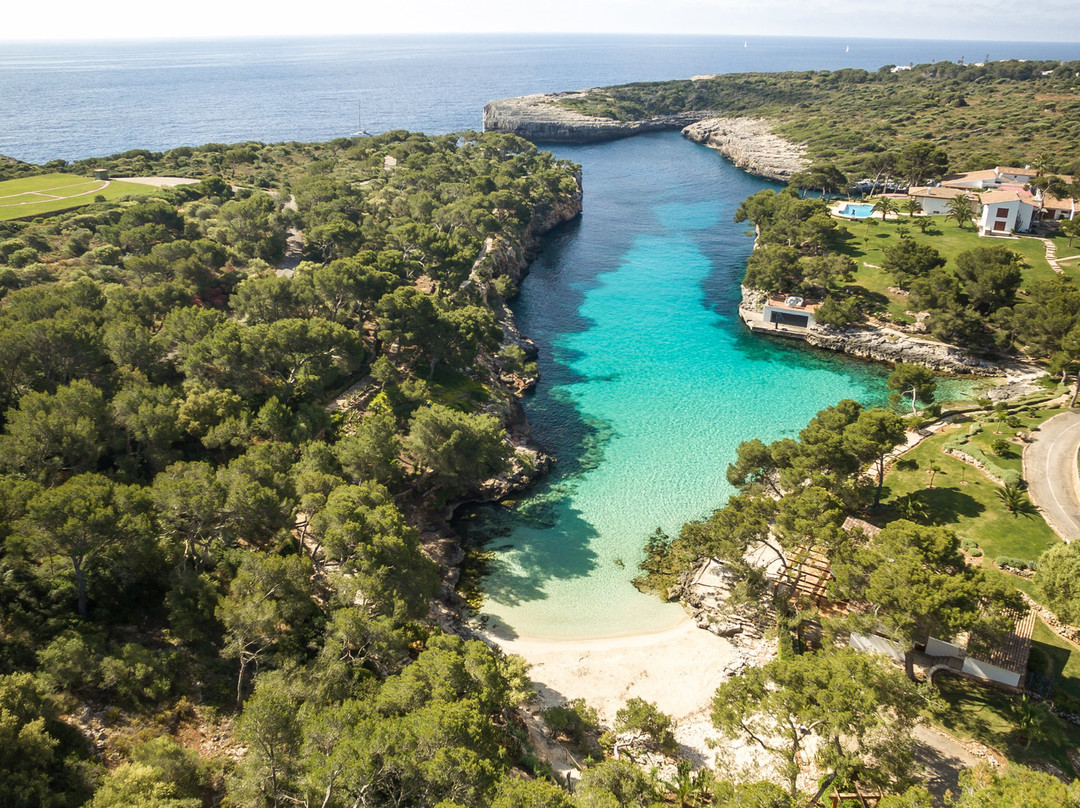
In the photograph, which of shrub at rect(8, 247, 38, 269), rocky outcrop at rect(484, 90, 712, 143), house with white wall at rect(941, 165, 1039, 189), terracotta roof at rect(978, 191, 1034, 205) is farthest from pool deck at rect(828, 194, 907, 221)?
shrub at rect(8, 247, 38, 269)

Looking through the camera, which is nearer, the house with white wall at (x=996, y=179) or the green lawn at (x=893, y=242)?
the green lawn at (x=893, y=242)

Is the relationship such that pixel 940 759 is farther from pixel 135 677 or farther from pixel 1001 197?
pixel 1001 197

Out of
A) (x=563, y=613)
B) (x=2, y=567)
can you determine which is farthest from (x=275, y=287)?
(x=563, y=613)

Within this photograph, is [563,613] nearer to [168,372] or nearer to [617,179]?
[168,372]

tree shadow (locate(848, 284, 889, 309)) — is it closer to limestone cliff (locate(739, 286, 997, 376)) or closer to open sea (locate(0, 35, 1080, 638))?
limestone cliff (locate(739, 286, 997, 376))

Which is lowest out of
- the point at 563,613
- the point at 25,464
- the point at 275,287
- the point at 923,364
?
the point at 563,613

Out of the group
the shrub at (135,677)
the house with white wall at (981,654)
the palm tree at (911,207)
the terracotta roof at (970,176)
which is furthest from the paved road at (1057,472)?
the terracotta roof at (970,176)

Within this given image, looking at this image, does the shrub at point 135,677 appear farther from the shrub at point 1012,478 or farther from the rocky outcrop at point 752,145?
the rocky outcrop at point 752,145

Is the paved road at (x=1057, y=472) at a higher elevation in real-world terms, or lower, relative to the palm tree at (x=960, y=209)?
lower
